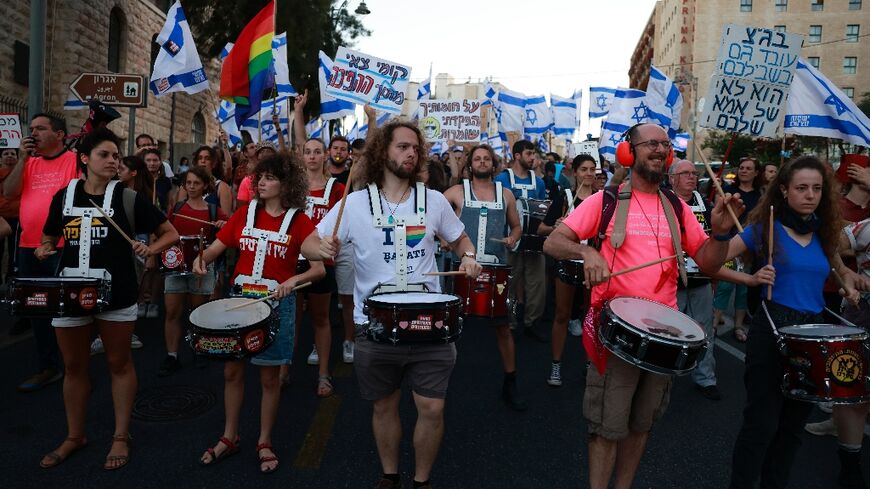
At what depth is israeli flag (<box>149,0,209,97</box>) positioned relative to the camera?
9.38 meters

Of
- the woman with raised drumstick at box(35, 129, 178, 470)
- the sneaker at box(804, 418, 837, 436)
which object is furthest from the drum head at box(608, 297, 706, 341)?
the woman with raised drumstick at box(35, 129, 178, 470)

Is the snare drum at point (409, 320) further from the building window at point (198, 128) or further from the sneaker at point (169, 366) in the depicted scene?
the building window at point (198, 128)

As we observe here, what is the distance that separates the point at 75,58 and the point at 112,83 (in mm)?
9333

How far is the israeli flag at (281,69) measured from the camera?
10.2 meters

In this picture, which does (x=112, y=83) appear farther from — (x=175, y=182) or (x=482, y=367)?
(x=482, y=367)

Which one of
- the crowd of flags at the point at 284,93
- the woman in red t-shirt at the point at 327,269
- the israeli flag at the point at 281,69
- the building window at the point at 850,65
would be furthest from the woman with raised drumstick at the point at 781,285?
the building window at the point at 850,65

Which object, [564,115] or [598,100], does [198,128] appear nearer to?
[564,115]

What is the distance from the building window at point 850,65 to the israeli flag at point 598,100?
55.2 meters

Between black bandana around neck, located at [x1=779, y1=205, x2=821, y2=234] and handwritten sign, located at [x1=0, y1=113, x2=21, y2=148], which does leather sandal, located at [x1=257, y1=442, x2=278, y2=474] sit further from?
handwritten sign, located at [x1=0, y1=113, x2=21, y2=148]

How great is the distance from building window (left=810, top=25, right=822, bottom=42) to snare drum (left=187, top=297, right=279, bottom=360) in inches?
2811

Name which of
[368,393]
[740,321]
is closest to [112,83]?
[368,393]

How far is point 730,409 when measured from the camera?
16.9 ft

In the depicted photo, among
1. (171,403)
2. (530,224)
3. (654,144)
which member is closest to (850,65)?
(530,224)

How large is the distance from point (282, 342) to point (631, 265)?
2212 millimetres
